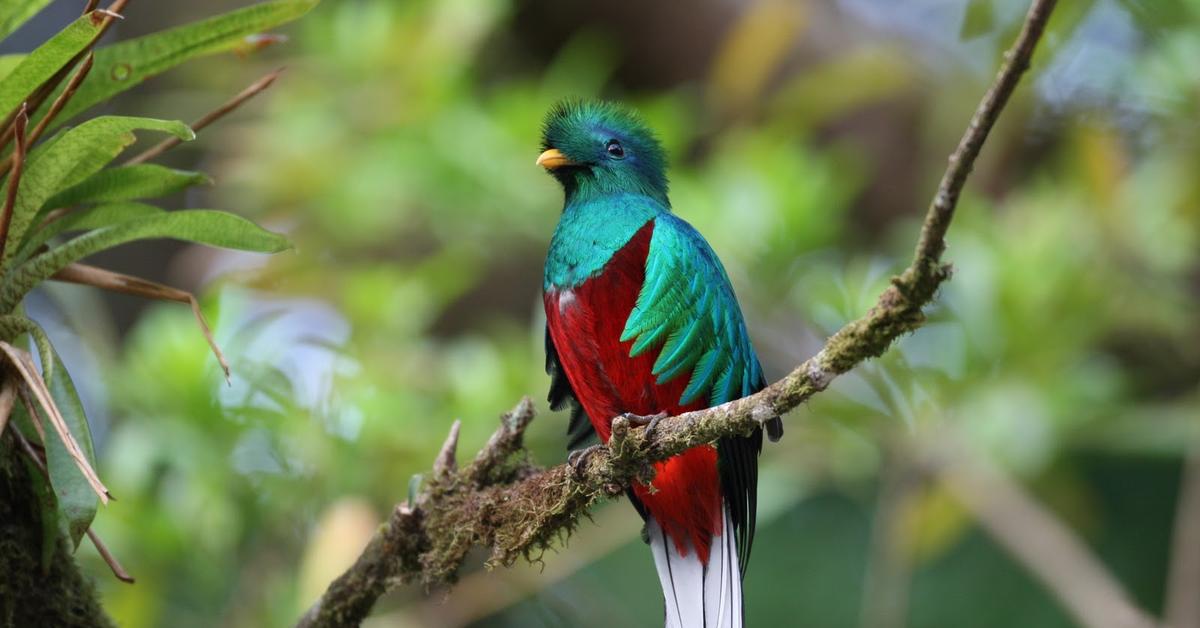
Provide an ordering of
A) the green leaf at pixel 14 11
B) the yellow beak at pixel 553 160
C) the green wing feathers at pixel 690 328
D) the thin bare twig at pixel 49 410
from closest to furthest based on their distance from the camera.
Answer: the thin bare twig at pixel 49 410, the green leaf at pixel 14 11, the green wing feathers at pixel 690 328, the yellow beak at pixel 553 160

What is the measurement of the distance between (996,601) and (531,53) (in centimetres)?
371

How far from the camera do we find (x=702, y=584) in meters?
2.74

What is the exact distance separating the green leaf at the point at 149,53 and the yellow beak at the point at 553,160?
0.98 m

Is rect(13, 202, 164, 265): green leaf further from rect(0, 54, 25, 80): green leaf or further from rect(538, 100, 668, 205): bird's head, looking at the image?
rect(538, 100, 668, 205): bird's head

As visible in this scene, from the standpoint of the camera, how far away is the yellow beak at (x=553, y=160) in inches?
123

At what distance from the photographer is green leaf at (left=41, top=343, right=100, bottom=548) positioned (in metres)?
1.83

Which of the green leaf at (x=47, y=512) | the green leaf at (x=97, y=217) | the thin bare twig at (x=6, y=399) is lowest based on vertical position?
the green leaf at (x=47, y=512)

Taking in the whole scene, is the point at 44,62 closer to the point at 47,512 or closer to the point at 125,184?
the point at 125,184

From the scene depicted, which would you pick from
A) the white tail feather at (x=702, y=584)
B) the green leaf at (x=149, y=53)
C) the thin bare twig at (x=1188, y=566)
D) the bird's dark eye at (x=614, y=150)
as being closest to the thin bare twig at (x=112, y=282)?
the green leaf at (x=149, y=53)

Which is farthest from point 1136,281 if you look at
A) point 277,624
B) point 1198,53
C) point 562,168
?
point 277,624

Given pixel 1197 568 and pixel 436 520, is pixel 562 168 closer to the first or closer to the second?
pixel 436 520

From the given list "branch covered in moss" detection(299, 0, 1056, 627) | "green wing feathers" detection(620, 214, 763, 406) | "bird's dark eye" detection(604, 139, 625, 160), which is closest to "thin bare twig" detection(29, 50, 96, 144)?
"branch covered in moss" detection(299, 0, 1056, 627)

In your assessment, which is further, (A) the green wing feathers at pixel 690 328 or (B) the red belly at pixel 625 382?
(B) the red belly at pixel 625 382

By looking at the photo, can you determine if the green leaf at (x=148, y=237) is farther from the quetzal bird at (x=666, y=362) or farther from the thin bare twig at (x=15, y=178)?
the quetzal bird at (x=666, y=362)
